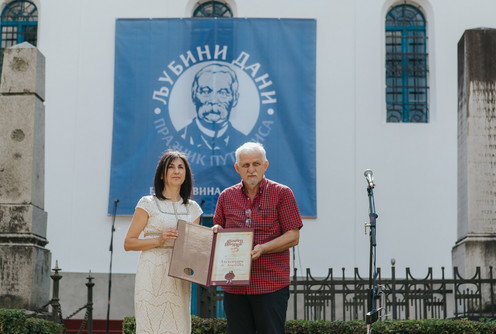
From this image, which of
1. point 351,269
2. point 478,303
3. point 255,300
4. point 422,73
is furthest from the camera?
point 422,73

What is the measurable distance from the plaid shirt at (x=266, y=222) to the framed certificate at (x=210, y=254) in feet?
0.53

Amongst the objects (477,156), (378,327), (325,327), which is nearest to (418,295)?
(378,327)

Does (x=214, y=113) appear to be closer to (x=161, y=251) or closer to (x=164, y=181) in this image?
(x=164, y=181)

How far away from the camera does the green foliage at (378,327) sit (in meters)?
9.27

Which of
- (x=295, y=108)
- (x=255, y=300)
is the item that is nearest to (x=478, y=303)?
(x=255, y=300)

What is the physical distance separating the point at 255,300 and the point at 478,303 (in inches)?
201

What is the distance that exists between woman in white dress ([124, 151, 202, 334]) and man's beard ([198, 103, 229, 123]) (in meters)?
10.1

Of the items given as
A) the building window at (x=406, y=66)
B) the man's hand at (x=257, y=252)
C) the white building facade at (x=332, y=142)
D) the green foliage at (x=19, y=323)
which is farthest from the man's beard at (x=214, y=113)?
the man's hand at (x=257, y=252)

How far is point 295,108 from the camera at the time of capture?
54.1 ft

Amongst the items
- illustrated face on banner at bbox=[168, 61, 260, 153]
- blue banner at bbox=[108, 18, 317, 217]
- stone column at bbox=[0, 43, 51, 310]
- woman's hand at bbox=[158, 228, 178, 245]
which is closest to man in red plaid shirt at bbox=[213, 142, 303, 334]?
woman's hand at bbox=[158, 228, 178, 245]

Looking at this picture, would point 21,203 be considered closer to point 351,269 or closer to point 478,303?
point 478,303

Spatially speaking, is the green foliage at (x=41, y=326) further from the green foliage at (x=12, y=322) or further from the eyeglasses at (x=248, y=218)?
the eyeglasses at (x=248, y=218)

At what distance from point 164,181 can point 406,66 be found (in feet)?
39.0

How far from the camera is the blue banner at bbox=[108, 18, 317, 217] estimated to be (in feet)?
53.5
